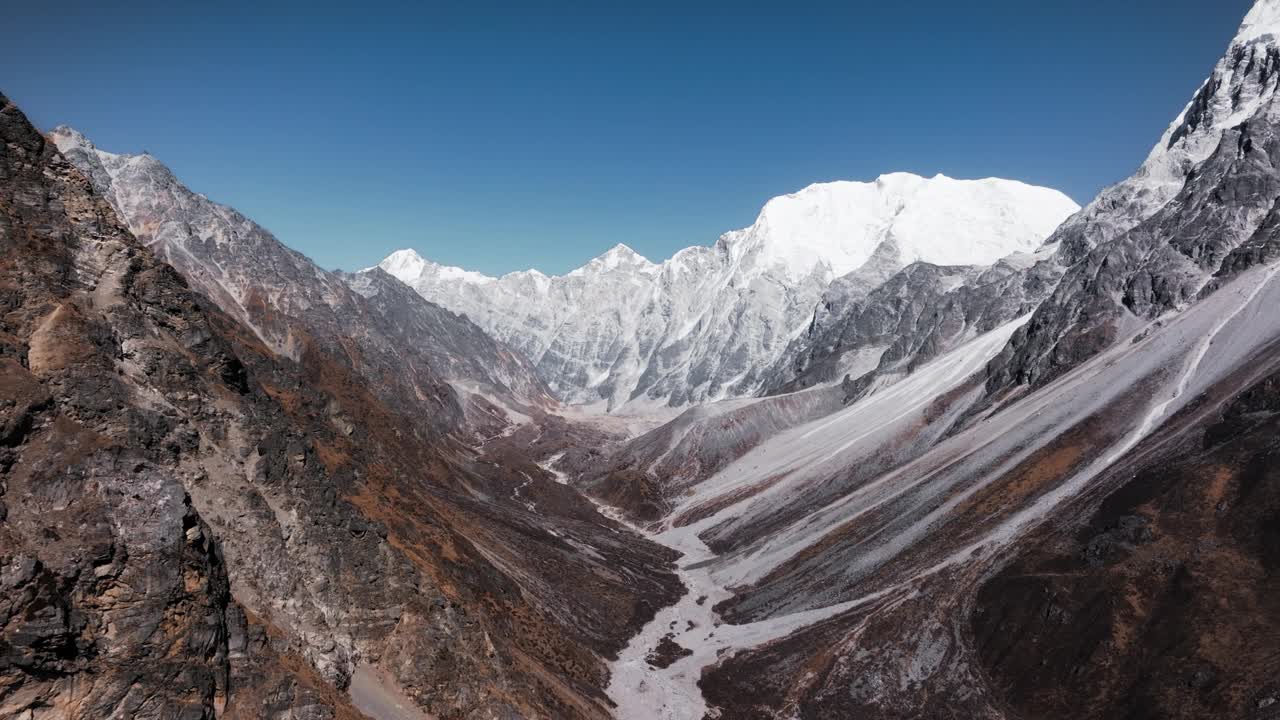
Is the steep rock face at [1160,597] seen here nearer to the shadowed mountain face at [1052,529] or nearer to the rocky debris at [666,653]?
the shadowed mountain face at [1052,529]

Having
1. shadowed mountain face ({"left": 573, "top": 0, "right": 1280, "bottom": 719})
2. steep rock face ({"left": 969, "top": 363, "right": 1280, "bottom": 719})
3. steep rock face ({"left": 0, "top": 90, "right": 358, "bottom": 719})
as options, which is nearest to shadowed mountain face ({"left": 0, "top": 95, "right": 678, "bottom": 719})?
steep rock face ({"left": 0, "top": 90, "right": 358, "bottom": 719})

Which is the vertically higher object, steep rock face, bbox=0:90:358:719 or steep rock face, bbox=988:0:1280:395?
steep rock face, bbox=0:90:358:719

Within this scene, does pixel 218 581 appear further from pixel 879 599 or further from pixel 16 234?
pixel 879 599

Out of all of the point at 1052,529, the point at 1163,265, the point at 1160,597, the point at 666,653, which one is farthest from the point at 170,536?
the point at 1163,265

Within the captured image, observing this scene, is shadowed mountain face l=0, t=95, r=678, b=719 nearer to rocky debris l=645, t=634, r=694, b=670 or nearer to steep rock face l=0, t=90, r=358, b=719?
steep rock face l=0, t=90, r=358, b=719

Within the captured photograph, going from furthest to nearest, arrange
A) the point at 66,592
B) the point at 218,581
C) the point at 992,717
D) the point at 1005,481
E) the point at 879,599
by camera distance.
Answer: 1. the point at 1005,481
2. the point at 879,599
3. the point at 992,717
4. the point at 218,581
5. the point at 66,592

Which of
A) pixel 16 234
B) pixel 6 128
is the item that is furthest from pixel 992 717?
pixel 6 128

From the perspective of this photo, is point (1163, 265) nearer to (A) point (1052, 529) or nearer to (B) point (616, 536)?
(A) point (1052, 529)

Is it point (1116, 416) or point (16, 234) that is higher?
point (16, 234)

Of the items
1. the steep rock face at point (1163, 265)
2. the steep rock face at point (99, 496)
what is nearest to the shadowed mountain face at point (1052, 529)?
the steep rock face at point (1163, 265)
